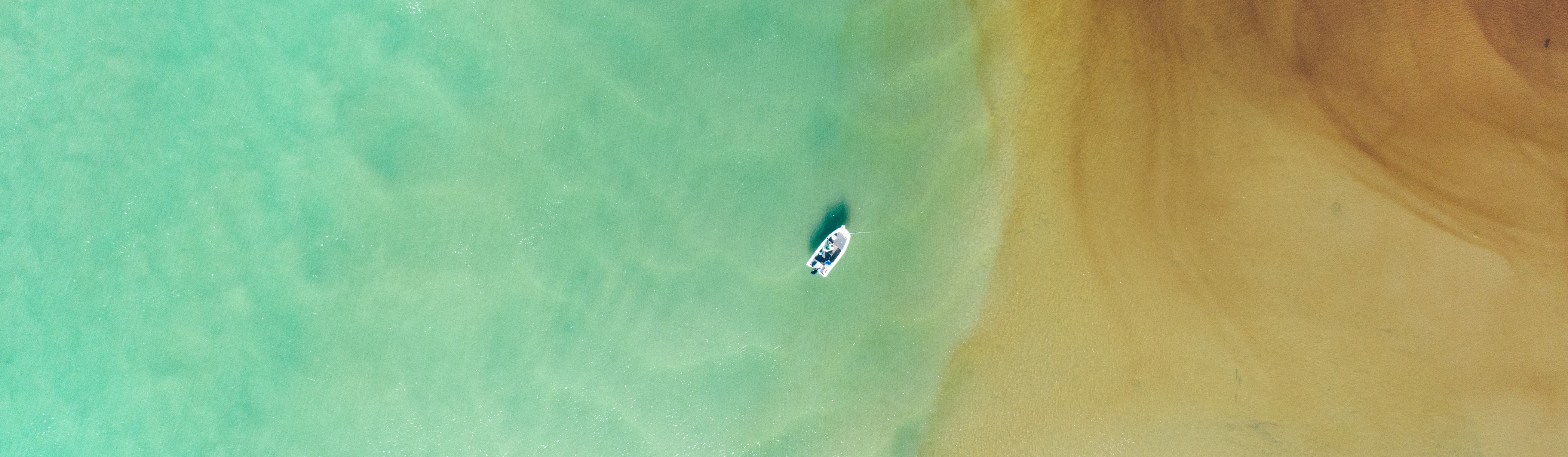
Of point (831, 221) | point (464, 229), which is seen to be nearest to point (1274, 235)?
point (831, 221)

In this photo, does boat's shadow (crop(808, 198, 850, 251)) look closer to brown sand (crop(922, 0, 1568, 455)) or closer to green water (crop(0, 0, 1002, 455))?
green water (crop(0, 0, 1002, 455))

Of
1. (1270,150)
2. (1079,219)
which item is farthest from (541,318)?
(1270,150)

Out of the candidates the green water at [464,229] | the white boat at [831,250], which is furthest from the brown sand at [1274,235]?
the white boat at [831,250]

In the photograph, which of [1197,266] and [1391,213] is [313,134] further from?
[1391,213]

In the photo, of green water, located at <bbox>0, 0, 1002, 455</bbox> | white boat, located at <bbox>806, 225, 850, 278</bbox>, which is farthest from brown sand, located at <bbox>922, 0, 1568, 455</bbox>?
white boat, located at <bbox>806, 225, 850, 278</bbox>

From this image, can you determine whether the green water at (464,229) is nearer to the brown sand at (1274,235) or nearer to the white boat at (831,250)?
the white boat at (831,250)

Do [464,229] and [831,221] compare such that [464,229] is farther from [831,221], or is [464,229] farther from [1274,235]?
[1274,235]
